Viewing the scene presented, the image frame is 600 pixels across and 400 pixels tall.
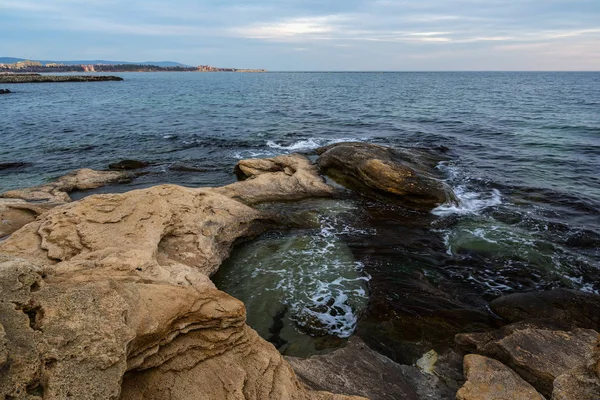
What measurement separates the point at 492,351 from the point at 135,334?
223 inches

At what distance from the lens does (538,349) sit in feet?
19.4

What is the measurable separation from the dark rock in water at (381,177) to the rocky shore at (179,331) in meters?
4.89

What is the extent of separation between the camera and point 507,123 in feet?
102

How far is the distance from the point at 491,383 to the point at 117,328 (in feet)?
17.0

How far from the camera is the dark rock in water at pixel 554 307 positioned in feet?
23.6

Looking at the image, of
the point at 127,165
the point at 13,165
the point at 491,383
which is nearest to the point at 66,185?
the point at 127,165

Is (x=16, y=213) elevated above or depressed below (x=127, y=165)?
above

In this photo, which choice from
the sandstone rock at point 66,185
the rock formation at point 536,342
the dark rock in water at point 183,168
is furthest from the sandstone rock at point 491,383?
the dark rock in water at point 183,168

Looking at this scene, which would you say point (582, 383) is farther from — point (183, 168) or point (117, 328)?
point (183, 168)

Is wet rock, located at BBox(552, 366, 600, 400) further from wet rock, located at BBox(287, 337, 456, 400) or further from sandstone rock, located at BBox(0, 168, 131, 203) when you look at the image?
sandstone rock, located at BBox(0, 168, 131, 203)

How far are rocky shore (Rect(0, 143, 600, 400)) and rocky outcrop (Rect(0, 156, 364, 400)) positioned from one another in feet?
0.05

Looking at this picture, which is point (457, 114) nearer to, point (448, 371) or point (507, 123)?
point (507, 123)

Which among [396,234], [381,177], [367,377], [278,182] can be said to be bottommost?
[367,377]

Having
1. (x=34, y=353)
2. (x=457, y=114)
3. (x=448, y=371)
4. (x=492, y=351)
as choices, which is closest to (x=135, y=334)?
(x=34, y=353)
